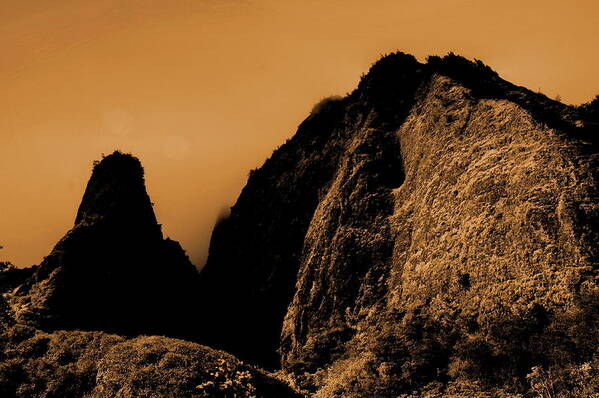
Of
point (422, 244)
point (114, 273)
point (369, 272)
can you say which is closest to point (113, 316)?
point (114, 273)

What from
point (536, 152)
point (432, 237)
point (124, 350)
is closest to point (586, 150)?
point (536, 152)

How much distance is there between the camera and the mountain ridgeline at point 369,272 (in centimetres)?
2345

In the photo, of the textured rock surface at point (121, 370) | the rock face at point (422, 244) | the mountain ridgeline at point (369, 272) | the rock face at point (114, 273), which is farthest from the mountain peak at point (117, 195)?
the textured rock surface at point (121, 370)

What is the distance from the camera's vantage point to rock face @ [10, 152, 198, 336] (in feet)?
122

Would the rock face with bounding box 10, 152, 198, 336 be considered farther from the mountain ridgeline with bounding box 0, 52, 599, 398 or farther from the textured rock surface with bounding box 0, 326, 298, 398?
the textured rock surface with bounding box 0, 326, 298, 398

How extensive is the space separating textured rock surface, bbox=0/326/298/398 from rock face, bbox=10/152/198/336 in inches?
173

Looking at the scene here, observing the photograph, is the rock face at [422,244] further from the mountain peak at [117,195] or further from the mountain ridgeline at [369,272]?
the mountain peak at [117,195]

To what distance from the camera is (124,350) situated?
97.5ft

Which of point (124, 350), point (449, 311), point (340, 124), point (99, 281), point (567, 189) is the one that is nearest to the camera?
point (567, 189)

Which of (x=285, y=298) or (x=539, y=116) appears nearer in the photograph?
(x=539, y=116)

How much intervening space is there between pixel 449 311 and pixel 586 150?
12082 mm

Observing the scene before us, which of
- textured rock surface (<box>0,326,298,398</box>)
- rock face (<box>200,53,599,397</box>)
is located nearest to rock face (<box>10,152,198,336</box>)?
textured rock surface (<box>0,326,298,398</box>)

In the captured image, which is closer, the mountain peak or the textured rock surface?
the textured rock surface

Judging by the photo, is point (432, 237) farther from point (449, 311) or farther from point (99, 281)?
point (99, 281)
